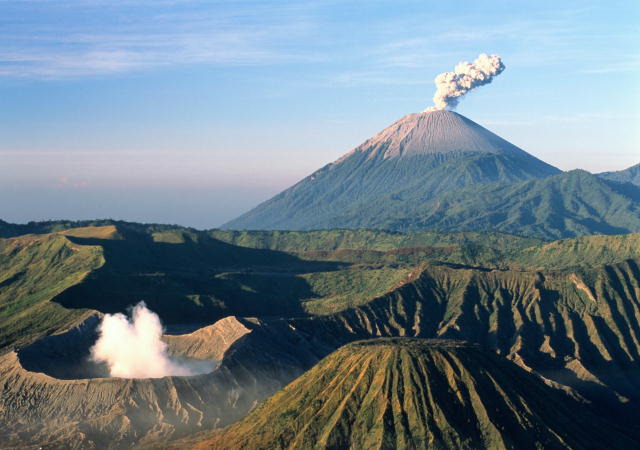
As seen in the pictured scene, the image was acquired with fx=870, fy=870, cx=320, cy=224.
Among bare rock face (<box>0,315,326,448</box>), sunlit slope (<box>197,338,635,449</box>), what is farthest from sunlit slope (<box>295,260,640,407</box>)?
sunlit slope (<box>197,338,635,449</box>)

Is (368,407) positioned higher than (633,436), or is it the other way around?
(368,407)

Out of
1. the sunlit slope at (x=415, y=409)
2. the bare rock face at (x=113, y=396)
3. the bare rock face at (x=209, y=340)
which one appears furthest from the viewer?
the bare rock face at (x=209, y=340)

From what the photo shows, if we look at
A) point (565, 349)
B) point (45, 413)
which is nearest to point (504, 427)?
point (45, 413)

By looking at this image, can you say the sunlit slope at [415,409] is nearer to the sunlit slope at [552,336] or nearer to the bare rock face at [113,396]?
the bare rock face at [113,396]

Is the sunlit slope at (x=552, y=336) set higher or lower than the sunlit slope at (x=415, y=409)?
lower

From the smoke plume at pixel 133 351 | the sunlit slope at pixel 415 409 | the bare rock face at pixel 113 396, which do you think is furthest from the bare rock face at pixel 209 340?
the sunlit slope at pixel 415 409

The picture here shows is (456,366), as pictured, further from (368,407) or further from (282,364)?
(282,364)
